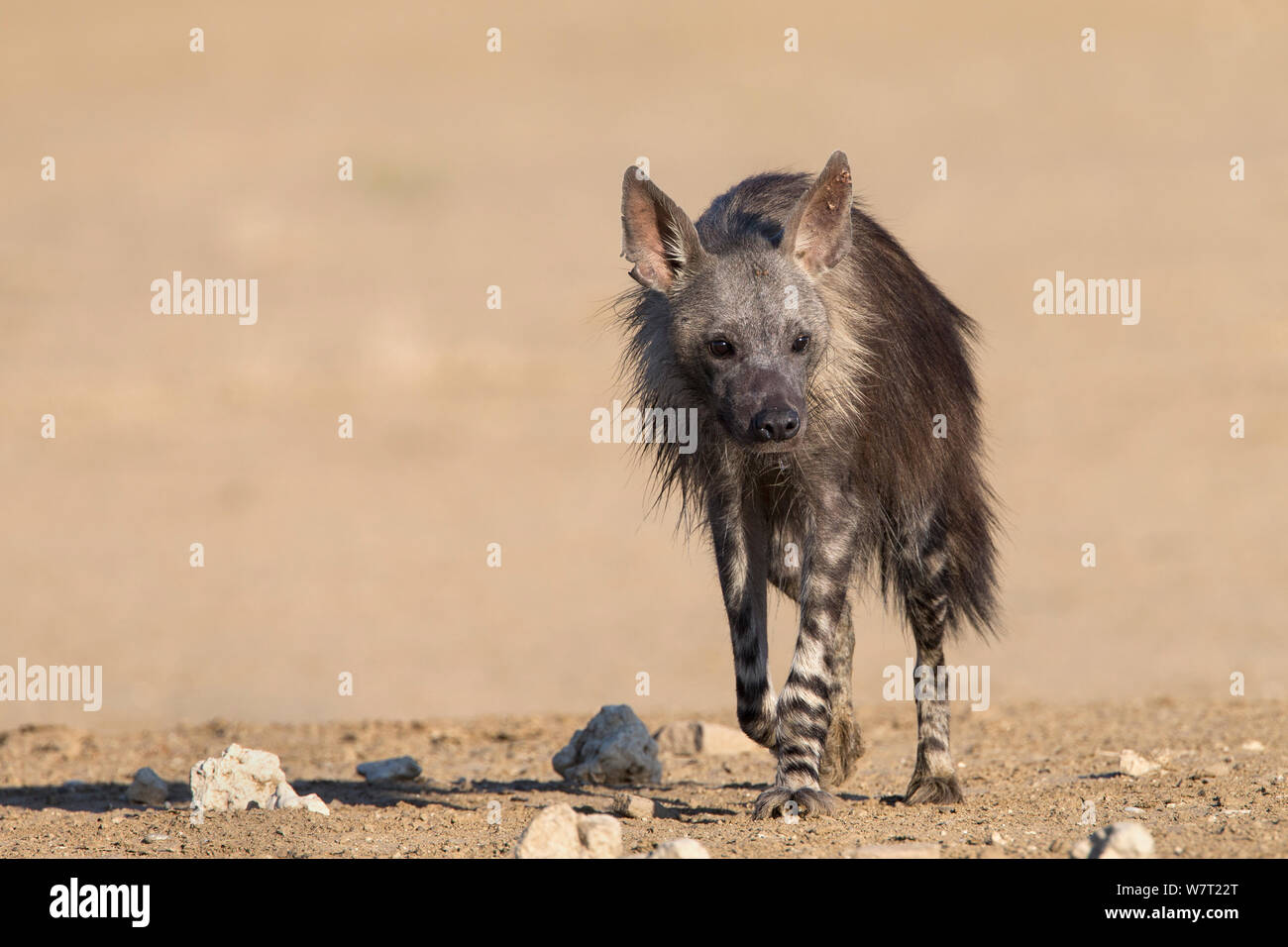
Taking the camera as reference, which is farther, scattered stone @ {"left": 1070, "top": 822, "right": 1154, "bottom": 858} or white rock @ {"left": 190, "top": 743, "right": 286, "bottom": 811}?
white rock @ {"left": 190, "top": 743, "right": 286, "bottom": 811}

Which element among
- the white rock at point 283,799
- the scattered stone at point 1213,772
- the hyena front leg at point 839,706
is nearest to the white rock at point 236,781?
the white rock at point 283,799

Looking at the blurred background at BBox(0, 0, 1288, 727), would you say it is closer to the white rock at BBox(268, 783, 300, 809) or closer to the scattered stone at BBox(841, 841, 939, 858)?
the white rock at BBox(268, 783, 300, 809)

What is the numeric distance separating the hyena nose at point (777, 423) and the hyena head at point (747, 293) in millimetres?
29

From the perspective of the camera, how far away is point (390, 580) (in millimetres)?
17172

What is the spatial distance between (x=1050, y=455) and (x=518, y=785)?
39.9 ft

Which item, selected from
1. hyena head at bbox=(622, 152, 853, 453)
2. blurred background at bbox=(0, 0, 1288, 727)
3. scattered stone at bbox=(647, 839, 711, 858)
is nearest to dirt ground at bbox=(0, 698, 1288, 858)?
scattered stone at bbox=(647, 839, 711, 858)

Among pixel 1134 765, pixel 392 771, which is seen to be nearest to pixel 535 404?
pixel 392 771

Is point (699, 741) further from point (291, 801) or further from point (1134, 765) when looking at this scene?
point (291, 801)

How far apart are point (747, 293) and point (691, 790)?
2.57m

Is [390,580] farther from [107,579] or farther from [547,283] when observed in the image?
[547,283]

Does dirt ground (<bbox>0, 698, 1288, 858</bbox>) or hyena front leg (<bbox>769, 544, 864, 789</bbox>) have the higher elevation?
hyena front leg (<bbox>769, 544, 864, 789</bbox>)

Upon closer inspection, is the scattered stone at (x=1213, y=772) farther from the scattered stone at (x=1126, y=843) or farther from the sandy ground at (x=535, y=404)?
the scattered stone at (x=1126, y=843)

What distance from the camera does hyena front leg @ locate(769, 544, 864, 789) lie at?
793cm

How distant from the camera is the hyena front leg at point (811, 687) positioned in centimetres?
682
